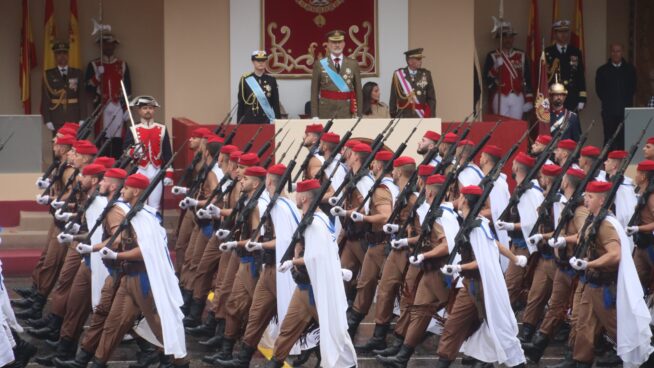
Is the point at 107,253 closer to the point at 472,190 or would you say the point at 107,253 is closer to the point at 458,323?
the point at 458,323

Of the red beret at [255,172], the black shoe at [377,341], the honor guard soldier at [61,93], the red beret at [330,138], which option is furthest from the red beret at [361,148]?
the honor guard soldier at [61,93]

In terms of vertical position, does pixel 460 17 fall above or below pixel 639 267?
above

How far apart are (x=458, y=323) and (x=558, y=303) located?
1.42 m

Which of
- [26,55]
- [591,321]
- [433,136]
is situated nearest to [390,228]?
[591,321]

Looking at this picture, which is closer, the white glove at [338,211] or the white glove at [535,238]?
the white glove at [535,238]

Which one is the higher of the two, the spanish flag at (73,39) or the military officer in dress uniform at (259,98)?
the spanish flag at (73,39)

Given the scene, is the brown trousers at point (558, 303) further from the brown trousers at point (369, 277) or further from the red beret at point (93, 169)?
the red beret at point (93, 169)

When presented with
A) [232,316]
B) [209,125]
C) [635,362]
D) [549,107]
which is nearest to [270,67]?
[209,125]

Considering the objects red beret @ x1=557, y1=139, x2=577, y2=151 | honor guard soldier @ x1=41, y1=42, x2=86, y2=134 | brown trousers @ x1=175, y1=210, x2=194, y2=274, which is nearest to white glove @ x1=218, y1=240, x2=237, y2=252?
brown trousers @ x1=175, y1=210, x2=194, y2=274

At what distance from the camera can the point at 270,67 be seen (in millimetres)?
23797

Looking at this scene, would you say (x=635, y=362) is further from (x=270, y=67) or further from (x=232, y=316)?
(x=270, y=67)

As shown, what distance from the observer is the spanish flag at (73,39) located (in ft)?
84.4

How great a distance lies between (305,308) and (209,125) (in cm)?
762

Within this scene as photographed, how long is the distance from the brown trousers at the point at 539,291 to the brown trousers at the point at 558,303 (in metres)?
0.27
